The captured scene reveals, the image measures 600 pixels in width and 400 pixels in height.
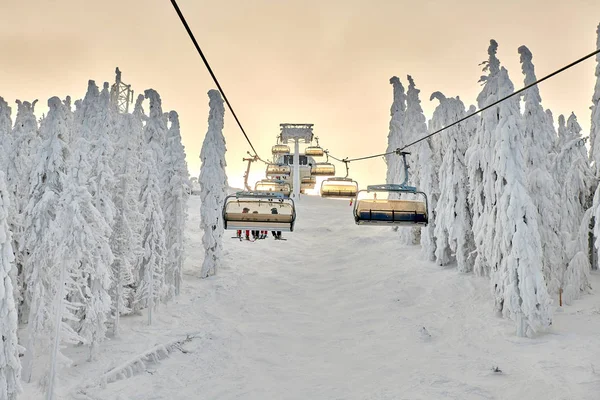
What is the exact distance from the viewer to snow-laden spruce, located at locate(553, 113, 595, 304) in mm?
17422

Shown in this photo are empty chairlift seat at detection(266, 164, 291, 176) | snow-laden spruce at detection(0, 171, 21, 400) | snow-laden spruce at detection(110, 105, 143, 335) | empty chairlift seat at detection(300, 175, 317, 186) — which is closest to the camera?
snow-laden spruce at detection(0, 171, 21, 400)

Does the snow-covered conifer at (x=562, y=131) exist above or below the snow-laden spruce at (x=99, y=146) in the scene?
above

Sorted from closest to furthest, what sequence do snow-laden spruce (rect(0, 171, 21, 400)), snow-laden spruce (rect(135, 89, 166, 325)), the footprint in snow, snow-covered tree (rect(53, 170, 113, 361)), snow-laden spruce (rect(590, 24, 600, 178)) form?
1. snow-laden spruce (rect(0, 171, 21, 400))
2. snow-laden spruce (rect(590, 24, 600, 178))
3. snow-covered tree (rect(53, 170, 113, 361))
4. the footprint in snow
5. snow-laden spruce (rect(135, 89, 166, 325))

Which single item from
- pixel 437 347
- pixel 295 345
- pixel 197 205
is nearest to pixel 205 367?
pixel 295 345

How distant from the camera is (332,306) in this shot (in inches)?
898

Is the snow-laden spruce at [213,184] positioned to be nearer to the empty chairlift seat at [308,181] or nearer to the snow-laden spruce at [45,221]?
the snow-laden spruce at [45,221]

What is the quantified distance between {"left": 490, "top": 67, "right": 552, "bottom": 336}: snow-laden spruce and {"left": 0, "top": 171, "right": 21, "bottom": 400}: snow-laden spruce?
52.1 ft

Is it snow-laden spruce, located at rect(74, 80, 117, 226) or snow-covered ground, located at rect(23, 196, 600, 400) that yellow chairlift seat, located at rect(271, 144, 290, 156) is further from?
snow-laden spruce, located at rect(74, 80, 117, 226)

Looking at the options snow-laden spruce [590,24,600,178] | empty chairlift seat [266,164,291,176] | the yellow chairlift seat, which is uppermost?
the yellow chairlift seat

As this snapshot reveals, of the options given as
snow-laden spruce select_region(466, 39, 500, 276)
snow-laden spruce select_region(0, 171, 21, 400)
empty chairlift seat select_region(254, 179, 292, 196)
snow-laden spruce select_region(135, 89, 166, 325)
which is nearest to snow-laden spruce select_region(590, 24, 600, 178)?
snow-laden spruce select_region(466, 39, 500, 276)

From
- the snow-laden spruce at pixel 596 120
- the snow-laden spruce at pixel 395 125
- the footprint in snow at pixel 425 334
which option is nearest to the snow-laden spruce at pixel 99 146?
the footprint in snow at pixel 425 334

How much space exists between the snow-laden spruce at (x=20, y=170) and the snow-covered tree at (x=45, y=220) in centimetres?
296

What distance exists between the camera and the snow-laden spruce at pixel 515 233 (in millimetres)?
14711

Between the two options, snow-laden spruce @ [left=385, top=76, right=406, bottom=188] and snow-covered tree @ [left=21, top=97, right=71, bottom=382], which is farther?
snow-laden spruce @ [left=385, top=76, right=406, bottom=188]
